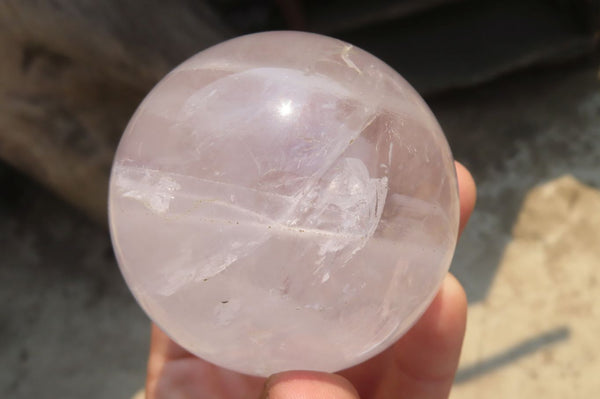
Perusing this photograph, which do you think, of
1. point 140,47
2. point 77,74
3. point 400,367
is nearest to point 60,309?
point 77,74

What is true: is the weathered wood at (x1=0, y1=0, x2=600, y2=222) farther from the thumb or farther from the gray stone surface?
the thumb

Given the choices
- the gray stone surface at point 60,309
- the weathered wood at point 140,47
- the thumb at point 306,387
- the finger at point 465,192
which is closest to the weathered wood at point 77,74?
the weathered wood at point 140,47

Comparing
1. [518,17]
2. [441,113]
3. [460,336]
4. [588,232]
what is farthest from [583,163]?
[460,336]

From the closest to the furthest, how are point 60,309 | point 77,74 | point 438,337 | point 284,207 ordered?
point 284,207 < point 438,337 < point 77,74 < point 60,309

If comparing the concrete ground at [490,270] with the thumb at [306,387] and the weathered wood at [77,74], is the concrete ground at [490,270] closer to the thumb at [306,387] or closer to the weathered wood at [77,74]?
the weathered wood at [77,74]

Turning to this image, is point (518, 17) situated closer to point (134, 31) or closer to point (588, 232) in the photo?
point (588, 232)

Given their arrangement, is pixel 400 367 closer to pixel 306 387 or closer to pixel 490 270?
pixel 306 387

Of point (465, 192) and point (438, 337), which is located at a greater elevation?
point (465, 192)
